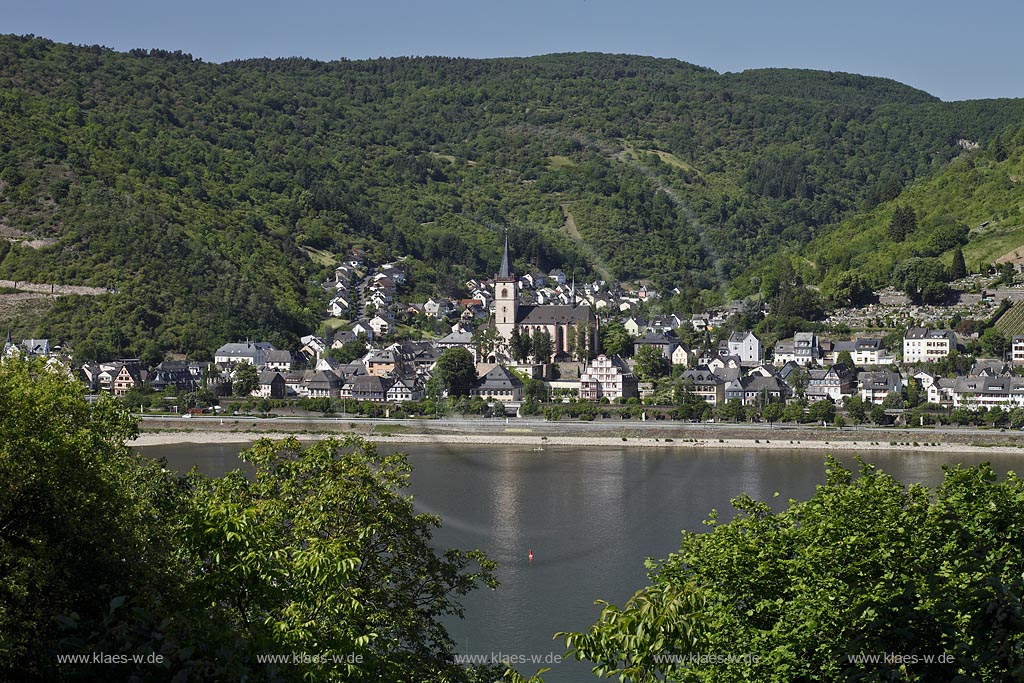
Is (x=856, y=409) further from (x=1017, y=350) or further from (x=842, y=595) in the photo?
(x=842, y=595)

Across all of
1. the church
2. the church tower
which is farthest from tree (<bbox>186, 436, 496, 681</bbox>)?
the church tower

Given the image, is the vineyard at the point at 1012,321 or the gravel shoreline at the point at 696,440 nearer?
the gravel shoreline at the point at 696,440

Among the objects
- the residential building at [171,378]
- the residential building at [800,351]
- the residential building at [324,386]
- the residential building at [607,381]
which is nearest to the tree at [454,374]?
the residential building at [324,386]

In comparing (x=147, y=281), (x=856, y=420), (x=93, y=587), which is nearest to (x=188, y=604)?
(x=93, y=587)

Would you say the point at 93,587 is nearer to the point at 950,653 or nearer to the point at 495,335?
the point at 950,653

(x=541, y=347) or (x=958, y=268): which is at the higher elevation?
(x=958, y=268)

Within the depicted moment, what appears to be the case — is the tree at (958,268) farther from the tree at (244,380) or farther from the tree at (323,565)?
the tree at (323,565)

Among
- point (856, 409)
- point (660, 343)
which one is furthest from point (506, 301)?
point (856, 409)
